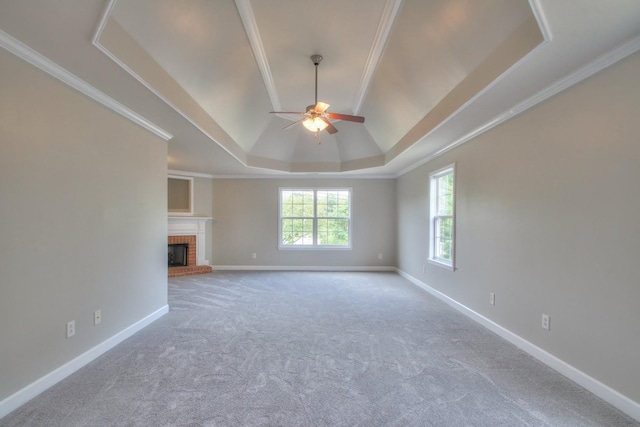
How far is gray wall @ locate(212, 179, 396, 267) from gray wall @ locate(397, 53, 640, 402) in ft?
11.6

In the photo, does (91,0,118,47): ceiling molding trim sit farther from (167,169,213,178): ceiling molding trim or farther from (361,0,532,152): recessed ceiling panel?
(167,169,213,178): ceiling molding trim

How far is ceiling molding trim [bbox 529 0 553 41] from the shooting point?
5.50ft

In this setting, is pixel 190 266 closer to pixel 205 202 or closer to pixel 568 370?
pixel 205 202

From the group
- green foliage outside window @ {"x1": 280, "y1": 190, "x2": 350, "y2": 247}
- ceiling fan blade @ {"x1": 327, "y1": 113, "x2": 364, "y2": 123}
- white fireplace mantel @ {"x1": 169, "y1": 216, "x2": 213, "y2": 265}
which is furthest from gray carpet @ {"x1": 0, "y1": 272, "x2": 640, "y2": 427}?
green foliage outside window @ {"x1": 280, "y1": 190, "x2": 350, "y2": 247}

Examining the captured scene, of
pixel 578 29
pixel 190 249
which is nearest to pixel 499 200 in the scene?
pixel 578 29

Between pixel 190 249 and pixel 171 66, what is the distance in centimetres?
486

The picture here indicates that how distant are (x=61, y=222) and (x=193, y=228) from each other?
4.70 m

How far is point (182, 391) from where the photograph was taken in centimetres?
220

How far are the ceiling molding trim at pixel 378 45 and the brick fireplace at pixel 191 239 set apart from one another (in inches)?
175

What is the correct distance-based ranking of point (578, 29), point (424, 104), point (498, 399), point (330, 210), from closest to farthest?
point (578, 29) < point (498, 399) < point (424, 104) < point (330, 210)

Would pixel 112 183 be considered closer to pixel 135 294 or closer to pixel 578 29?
pixel 135 294

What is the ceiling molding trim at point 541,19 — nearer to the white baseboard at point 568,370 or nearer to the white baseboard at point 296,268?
the white baseboard at point 568,370

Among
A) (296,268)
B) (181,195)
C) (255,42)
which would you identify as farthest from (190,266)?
(255,42)

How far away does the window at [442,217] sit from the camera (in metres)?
4.53
